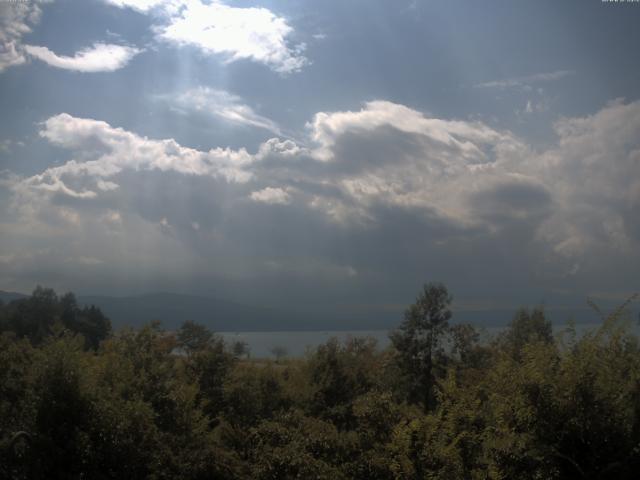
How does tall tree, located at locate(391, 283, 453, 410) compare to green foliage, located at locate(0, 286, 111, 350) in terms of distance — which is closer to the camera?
tall tree, located at locate(391, 283, 453, 410)

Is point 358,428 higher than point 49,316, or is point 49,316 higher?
point 358,428

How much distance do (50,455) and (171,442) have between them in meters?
2.46

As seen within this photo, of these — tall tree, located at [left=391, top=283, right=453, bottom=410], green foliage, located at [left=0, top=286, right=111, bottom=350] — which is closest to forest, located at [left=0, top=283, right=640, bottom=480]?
tall tree, located at [left=391, top=283, right=453, bottom=410]

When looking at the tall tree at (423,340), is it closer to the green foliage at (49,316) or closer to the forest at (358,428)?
the forest at (358,428)

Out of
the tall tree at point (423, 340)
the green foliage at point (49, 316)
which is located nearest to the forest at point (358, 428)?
the tall tree at point (423, 340)

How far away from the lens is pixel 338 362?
21.5 meters

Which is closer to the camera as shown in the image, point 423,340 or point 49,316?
point 423,340

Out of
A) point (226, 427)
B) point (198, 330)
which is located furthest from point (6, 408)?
point (198, 330)

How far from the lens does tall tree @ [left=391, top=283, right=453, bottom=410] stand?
28984mm

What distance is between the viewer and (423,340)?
29.4 meters

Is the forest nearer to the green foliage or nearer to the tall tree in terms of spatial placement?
the tall tree

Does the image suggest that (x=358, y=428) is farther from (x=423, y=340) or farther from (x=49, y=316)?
(x=49, y=316)

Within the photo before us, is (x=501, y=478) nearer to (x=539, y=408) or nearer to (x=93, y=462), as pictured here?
(x=539, y=408)

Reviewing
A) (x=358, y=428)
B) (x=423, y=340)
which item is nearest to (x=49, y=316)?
(x=423, y=340)
